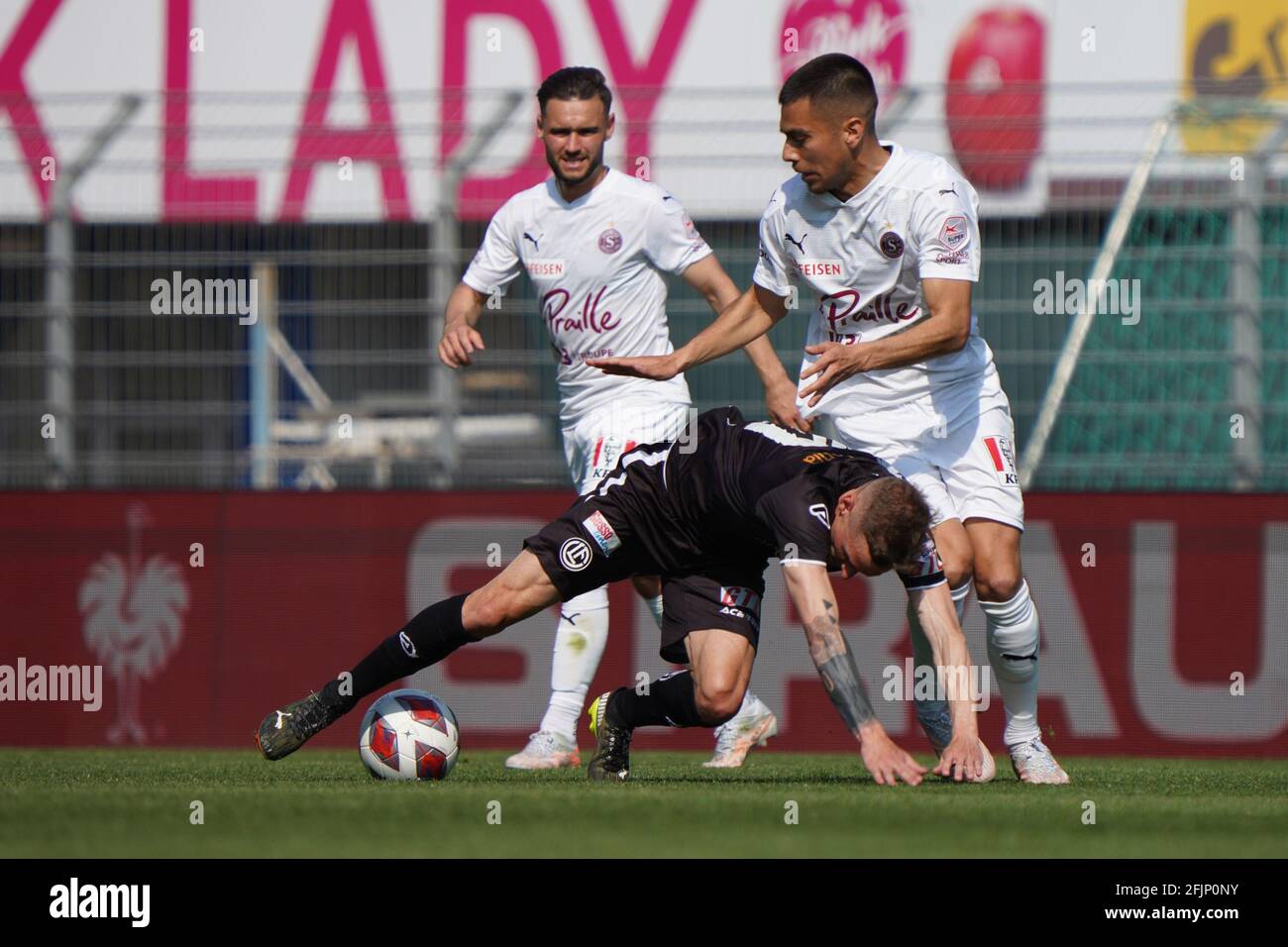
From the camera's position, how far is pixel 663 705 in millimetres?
6395

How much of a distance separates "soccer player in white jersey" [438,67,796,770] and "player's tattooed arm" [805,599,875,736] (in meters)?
2.09

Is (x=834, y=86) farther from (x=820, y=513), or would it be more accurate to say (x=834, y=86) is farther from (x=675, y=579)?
(x=675, y=579)

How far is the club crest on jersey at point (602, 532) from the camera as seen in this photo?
20.9 feet

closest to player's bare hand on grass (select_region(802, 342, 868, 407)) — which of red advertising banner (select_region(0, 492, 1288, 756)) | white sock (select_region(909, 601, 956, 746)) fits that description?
white sock (select_region(909, 601, 956, 746))

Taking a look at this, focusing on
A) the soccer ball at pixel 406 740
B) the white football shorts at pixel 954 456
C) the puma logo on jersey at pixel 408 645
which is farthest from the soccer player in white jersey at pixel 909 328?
the soccer ball at pixel 406 740

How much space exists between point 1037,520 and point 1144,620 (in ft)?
2.34

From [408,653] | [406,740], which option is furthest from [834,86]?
[406,740]

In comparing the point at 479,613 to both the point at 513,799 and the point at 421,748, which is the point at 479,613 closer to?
the point at 421,748

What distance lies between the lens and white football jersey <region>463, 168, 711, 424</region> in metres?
7.79

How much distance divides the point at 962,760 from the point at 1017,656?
1.03 metres

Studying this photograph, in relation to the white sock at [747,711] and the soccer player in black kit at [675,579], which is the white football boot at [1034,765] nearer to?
the soccer player in black kit at [675,579]

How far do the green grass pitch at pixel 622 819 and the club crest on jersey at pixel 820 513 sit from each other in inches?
30.6

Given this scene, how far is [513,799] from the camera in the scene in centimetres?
528
